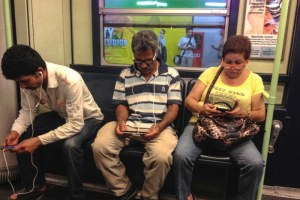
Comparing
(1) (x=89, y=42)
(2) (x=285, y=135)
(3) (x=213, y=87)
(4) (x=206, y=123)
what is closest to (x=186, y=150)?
(4) (x=206, y=123)

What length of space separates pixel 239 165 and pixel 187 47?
1.12 metres

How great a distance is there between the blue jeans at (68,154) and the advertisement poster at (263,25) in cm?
141

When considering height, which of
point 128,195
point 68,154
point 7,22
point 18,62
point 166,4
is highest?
point 166,4

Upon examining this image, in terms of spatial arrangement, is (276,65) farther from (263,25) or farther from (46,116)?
(46,116)

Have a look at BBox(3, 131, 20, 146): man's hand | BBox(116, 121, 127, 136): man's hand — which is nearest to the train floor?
BBox(3, 131, 20, 146): man's hand

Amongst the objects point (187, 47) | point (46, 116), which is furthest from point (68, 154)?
point (187, 47)

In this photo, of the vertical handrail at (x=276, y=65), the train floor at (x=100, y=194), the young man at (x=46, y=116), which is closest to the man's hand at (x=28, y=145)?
the young man at (x=46, y=116)

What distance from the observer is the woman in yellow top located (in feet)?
6.00

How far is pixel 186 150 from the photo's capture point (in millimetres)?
1910

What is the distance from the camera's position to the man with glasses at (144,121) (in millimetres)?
1988

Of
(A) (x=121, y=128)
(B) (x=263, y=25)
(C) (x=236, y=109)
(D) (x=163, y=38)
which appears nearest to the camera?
(C) (x=236, y=109)

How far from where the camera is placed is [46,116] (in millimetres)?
2389

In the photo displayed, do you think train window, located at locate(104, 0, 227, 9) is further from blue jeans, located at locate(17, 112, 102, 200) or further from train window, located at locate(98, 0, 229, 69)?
blue jeans, located at locate(17, 112, 102, 200)

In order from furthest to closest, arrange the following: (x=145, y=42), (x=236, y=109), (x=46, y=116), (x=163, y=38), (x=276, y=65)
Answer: (x=163, y=38) → (x=46, y=116) → (x=145, y=42) → (x=236, y=109) → (x=276, y=65)
